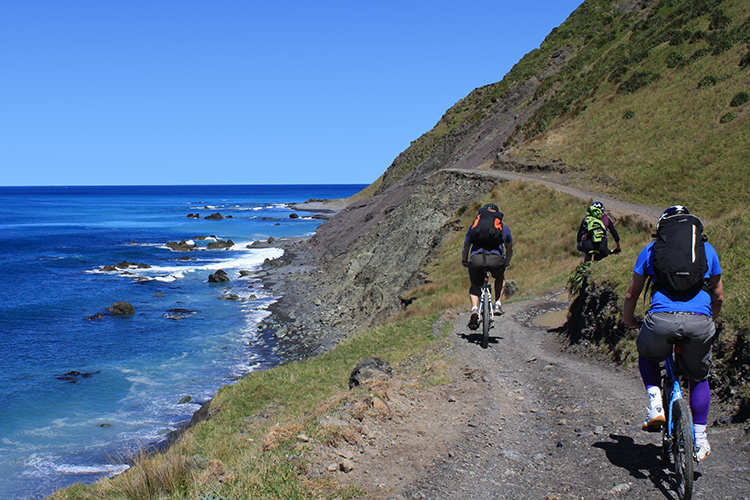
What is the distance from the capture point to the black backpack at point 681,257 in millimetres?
4574

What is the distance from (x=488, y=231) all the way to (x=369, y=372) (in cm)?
336

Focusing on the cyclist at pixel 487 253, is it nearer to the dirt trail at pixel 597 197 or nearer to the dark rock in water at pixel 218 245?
the dirt trail at pixel 597 197

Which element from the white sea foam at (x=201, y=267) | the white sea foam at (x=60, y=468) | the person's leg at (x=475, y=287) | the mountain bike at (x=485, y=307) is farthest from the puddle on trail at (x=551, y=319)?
the white sea foam at (x=201, y=267)

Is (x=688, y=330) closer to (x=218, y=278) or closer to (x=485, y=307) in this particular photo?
(x=485, y=307)

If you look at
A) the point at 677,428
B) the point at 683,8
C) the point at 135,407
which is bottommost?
the point at 135,407

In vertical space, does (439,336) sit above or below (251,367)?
above

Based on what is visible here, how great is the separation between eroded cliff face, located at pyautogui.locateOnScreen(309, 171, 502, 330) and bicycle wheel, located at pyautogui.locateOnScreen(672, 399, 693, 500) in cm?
2203

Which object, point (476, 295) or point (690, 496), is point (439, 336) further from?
point (690, 496)

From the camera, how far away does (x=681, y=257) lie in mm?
4594

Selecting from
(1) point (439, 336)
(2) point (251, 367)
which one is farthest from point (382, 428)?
(2) point (251, 367)

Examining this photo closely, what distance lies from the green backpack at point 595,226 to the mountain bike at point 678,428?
26.7ft

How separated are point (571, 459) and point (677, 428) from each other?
4.98 feet

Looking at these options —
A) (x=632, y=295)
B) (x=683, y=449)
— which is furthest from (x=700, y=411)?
(x=632, y=295)

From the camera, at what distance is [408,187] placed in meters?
50.4
